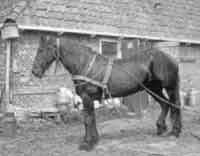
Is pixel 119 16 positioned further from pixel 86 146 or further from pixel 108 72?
pixel 86 146

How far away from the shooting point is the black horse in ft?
17.6

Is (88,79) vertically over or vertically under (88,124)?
over

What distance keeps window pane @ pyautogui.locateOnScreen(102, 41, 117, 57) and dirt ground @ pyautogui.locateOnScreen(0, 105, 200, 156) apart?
8.83 ft

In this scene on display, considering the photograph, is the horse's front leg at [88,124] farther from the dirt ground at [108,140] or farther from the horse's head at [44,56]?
the horse's head at [44,56]

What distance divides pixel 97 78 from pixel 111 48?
15.5 feet

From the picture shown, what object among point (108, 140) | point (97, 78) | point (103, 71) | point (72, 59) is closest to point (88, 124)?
point (108, 140)

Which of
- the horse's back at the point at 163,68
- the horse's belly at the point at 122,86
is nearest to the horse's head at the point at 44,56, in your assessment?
the horse's belly at the point at 122,86

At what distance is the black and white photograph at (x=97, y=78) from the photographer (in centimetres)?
543

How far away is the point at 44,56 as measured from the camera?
529cm

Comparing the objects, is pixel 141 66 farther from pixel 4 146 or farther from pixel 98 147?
pixel 4 146

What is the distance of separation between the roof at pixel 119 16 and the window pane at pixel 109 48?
429 mm

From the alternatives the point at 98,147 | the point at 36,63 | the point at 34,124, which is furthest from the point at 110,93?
the point at 34,124

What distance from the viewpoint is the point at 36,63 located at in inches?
208

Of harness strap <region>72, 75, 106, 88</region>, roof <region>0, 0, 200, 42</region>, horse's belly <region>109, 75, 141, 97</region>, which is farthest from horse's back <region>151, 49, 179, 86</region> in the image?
roof <region>0, 0, 200, 42</region>
